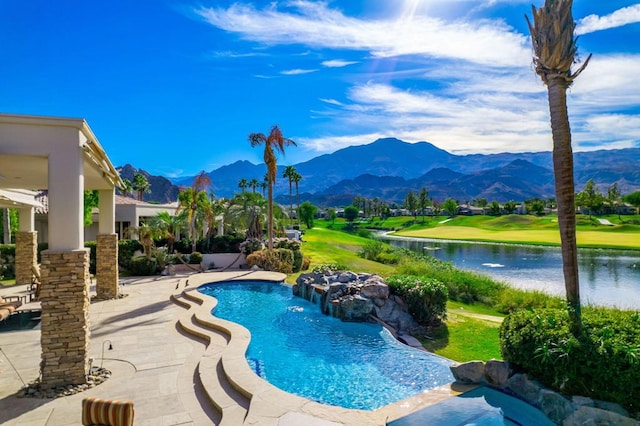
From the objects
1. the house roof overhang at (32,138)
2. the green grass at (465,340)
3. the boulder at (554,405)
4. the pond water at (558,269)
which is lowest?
the pond water at (558,269)

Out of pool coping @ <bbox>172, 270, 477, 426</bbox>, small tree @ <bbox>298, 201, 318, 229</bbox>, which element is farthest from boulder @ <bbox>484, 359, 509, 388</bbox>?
small tree @ <bbox>298, 201, 318, 229</bbox>

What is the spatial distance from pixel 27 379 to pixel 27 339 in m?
3.18

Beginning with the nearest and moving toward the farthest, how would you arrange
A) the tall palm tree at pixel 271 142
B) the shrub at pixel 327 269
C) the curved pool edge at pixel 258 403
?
the curved pool edge at pixel 258 403 < the shrub at pixel 327 269 < the tall palm tree at pixel 271 142

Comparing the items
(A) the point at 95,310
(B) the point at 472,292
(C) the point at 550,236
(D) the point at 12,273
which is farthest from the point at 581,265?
(D) the point at 12,273

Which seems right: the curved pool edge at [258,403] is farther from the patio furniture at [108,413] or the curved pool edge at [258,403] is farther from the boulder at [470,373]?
the boulder at [470,373]

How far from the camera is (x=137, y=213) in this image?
2944cm

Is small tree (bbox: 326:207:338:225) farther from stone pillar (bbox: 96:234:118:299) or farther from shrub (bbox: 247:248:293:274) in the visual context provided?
stone pillar (bbox: 96:234:118:299)

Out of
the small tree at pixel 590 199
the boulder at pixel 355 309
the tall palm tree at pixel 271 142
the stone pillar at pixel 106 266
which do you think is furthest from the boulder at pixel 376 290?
the small tree at pixel 590 199

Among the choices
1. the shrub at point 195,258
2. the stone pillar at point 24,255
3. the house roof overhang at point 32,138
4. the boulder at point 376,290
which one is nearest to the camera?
the house roof overhang at point 32,138

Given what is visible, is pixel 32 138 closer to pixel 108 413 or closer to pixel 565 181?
pixel 108 413

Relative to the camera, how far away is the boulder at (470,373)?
7.73 meters

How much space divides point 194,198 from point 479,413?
858 inches

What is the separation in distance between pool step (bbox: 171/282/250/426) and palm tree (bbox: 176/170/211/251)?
1241cm

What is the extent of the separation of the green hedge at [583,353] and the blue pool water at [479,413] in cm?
61
